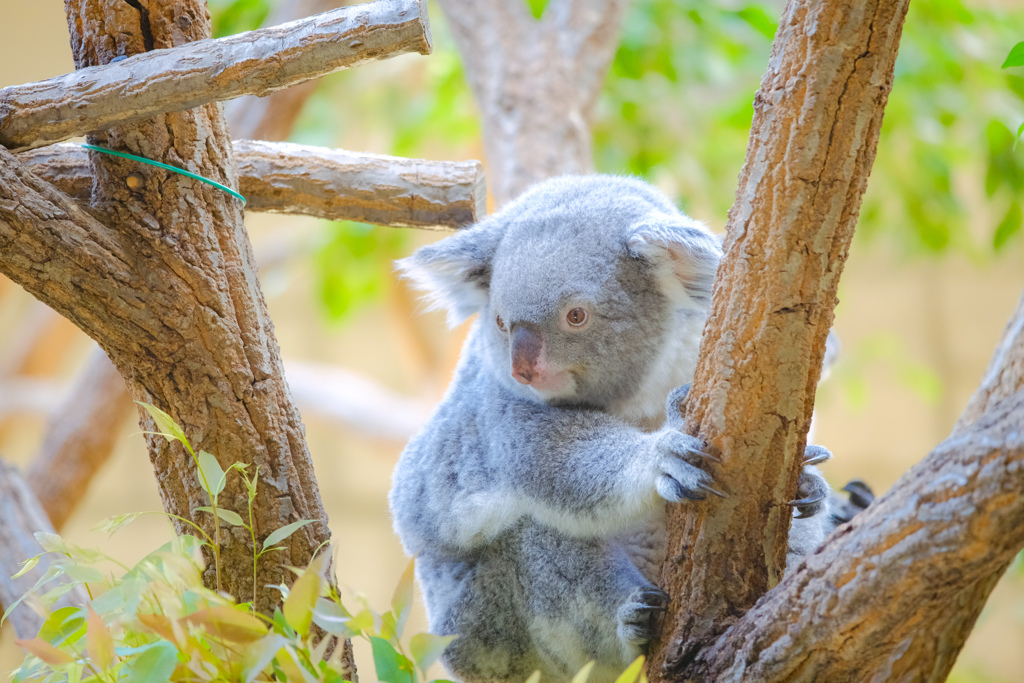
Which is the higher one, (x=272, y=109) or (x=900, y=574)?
(x=272, y=109)

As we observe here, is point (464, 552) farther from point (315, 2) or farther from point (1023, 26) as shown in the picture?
point (1023, 26)

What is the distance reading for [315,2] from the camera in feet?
13.2

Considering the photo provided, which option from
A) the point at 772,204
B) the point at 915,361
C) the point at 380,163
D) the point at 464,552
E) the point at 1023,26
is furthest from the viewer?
the point at 915,361

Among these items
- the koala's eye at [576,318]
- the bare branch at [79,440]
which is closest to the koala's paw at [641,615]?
the koala's eye at [576,318]

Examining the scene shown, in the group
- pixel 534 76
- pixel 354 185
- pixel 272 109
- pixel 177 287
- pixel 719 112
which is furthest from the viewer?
pixel 719 112

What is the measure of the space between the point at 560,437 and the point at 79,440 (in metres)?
2.99

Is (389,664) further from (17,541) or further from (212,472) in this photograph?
(17,541)

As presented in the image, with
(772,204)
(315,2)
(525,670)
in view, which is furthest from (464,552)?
(315,2)

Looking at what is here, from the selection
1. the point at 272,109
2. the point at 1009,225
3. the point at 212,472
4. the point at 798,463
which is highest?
the point at 272,109

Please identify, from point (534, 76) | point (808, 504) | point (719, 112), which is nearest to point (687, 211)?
point (534, 76)

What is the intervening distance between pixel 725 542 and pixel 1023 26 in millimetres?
4071

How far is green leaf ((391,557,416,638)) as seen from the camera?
1.23m

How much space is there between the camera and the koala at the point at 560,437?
1787 mm

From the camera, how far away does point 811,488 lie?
1614 mm
